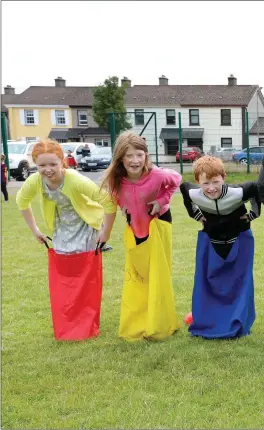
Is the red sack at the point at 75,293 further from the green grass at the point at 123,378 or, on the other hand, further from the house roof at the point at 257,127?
the house roof at the point at 257,127

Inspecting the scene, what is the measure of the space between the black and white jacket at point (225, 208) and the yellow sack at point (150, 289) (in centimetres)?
34

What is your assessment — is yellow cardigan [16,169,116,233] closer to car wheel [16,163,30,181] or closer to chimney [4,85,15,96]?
car wheel [16,163,30,181]

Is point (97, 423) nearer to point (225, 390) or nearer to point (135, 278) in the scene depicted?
point (225, 390)

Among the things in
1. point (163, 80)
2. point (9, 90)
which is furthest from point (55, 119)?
point (163, 80)

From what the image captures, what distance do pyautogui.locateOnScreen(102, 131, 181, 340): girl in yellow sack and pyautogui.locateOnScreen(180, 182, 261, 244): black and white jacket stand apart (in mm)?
220

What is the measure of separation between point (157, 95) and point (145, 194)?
1831 inches

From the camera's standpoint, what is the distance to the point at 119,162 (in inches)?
164

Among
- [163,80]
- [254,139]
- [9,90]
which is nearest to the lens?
[254,139]

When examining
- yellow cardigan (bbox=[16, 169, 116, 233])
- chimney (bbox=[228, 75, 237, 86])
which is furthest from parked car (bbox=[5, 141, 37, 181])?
chimney (bbox=[228, 75, 237, 86])

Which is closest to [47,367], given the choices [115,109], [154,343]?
[154,343]

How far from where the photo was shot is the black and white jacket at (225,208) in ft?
12.8

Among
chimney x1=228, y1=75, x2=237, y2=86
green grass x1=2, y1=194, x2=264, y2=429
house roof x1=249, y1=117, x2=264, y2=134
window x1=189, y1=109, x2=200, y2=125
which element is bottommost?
green grass x1=2, y1=194, x2=264, y2=429

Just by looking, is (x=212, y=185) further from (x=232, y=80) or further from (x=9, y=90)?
(x=9, y=90)

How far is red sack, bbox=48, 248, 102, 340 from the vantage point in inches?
172
